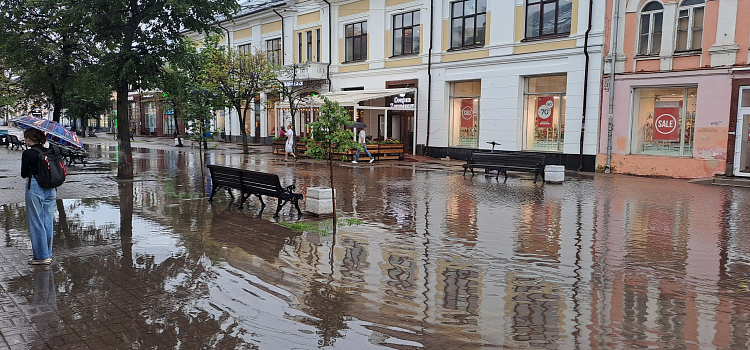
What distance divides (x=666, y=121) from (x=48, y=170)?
19.6 m

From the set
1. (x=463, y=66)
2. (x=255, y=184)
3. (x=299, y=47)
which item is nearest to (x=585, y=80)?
(x=463, y=66)

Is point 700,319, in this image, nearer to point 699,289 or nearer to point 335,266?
point 699,289

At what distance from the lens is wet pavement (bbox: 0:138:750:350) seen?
16.0ft

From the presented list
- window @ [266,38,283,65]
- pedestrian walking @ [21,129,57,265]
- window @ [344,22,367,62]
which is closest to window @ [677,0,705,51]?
window @ [344,22,367,62]

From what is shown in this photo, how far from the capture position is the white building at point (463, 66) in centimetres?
2202

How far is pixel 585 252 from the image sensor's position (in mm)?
8070

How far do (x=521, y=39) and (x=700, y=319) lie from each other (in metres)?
20.0

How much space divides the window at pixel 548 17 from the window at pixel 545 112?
1.87 metres

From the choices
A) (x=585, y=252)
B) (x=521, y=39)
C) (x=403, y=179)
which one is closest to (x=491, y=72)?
(x=521, y=39)

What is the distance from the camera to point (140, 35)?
1543 centimetres

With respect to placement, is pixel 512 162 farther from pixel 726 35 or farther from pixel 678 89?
pixel 726 35

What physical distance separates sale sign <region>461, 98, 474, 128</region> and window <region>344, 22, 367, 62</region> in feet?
23.2

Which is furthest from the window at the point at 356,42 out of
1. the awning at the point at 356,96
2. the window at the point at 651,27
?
the window at the point at 651,27

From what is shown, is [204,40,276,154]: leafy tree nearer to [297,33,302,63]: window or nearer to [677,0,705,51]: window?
[297,33,302,63]: window
